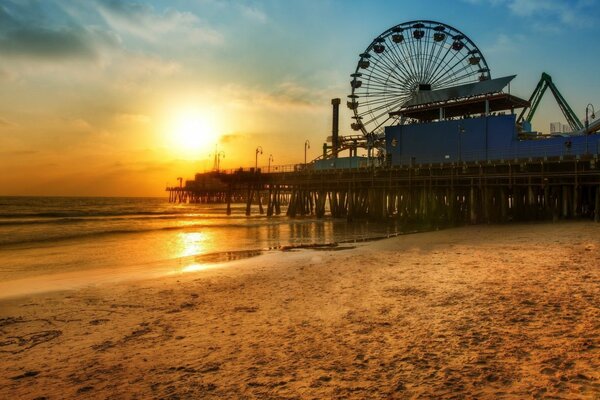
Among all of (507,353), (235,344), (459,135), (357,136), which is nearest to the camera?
(507,353)

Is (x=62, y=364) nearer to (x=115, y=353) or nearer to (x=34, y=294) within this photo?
(x=115, y=353)

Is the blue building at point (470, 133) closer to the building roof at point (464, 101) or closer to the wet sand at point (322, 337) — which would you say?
the building roof at point (464, 101)

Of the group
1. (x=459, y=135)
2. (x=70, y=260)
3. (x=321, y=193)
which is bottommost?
(x=70, y=260)

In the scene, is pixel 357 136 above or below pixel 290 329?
above

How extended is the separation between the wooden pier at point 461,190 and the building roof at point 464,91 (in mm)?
10239

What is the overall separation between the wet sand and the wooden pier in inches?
784

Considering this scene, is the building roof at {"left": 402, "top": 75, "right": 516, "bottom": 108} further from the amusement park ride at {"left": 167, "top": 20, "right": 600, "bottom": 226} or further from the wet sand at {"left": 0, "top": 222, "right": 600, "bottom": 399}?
the wet sand at {"left": 0, "top": 222, "right": 600, "bottom": 399}

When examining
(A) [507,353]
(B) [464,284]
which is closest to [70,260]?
(B) [464,284]

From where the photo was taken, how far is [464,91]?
4084cm

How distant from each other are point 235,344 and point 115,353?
1.67 m

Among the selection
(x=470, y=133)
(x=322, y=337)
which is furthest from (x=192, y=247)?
(x=470, y=133)

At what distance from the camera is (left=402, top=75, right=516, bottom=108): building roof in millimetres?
39156

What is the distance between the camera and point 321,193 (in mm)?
45594

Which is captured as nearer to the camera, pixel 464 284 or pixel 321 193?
pixel 464 284
